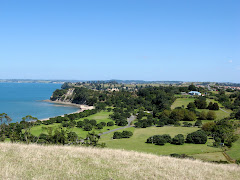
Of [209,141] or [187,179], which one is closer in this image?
[187,179]

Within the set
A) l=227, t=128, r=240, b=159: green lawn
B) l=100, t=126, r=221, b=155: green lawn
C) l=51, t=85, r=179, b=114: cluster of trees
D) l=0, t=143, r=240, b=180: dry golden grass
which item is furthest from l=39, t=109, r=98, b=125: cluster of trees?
l=0, t=143, r=240, b=180: dry golden grass

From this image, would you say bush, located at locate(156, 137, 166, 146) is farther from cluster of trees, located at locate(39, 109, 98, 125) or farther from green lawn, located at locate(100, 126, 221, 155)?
cluster of trees, located at locate(39, 109, 98, 125)

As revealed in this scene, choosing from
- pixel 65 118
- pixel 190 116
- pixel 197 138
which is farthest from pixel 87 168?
pixel 190 116

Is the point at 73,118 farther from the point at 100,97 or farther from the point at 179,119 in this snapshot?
the point at 100,97

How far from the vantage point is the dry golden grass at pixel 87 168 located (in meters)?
9.91

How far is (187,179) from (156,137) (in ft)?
125

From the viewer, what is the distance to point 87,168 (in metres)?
11.0

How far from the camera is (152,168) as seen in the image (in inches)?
463

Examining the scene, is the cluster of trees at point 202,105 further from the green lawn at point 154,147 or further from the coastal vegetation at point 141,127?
the green lawn at point 154,147

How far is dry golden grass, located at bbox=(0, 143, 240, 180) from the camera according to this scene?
9906mm

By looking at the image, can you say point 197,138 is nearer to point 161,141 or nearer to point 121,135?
point 161,141

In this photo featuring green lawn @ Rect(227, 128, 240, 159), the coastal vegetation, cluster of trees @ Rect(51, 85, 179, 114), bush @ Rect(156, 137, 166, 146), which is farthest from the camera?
cluster of trees @ Rect(51, 85, 179, 114)

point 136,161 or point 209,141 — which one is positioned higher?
point 136,161

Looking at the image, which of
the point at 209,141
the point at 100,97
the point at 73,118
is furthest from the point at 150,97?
the point at 209,141
